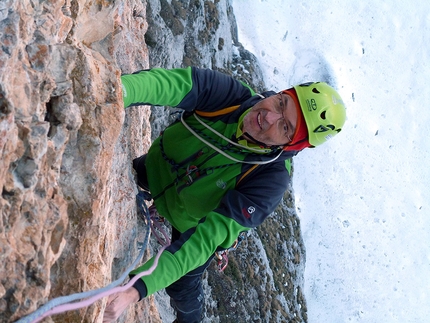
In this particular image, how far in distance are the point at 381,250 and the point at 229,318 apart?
2001cm

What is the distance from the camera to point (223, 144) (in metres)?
4.56

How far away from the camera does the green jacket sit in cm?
387

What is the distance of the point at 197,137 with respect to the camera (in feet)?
15.4

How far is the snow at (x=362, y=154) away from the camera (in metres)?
28.8

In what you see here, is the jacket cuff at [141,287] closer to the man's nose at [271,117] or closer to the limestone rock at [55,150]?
the limestone rock at [55,150]

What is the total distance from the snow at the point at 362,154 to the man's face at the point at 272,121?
82.1 feet

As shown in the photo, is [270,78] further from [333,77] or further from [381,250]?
[381,250]

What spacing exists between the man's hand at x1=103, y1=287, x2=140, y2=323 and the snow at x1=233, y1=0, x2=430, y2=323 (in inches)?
1005

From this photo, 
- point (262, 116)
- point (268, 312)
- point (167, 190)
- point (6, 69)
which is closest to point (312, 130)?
point (262, 116)

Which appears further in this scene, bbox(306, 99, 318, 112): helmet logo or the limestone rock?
bbox(306, 99, 318, 112): helmet logo

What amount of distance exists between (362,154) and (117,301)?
31757 mm

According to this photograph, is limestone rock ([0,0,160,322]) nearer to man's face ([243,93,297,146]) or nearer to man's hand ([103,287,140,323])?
man's hand ([103,287,140,323])

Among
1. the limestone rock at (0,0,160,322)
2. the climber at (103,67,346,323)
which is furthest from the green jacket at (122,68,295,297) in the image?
the limestone rock at (0,0,160,322)

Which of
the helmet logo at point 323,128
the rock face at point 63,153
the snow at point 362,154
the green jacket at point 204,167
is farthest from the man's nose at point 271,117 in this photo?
the snow at point 362,154
